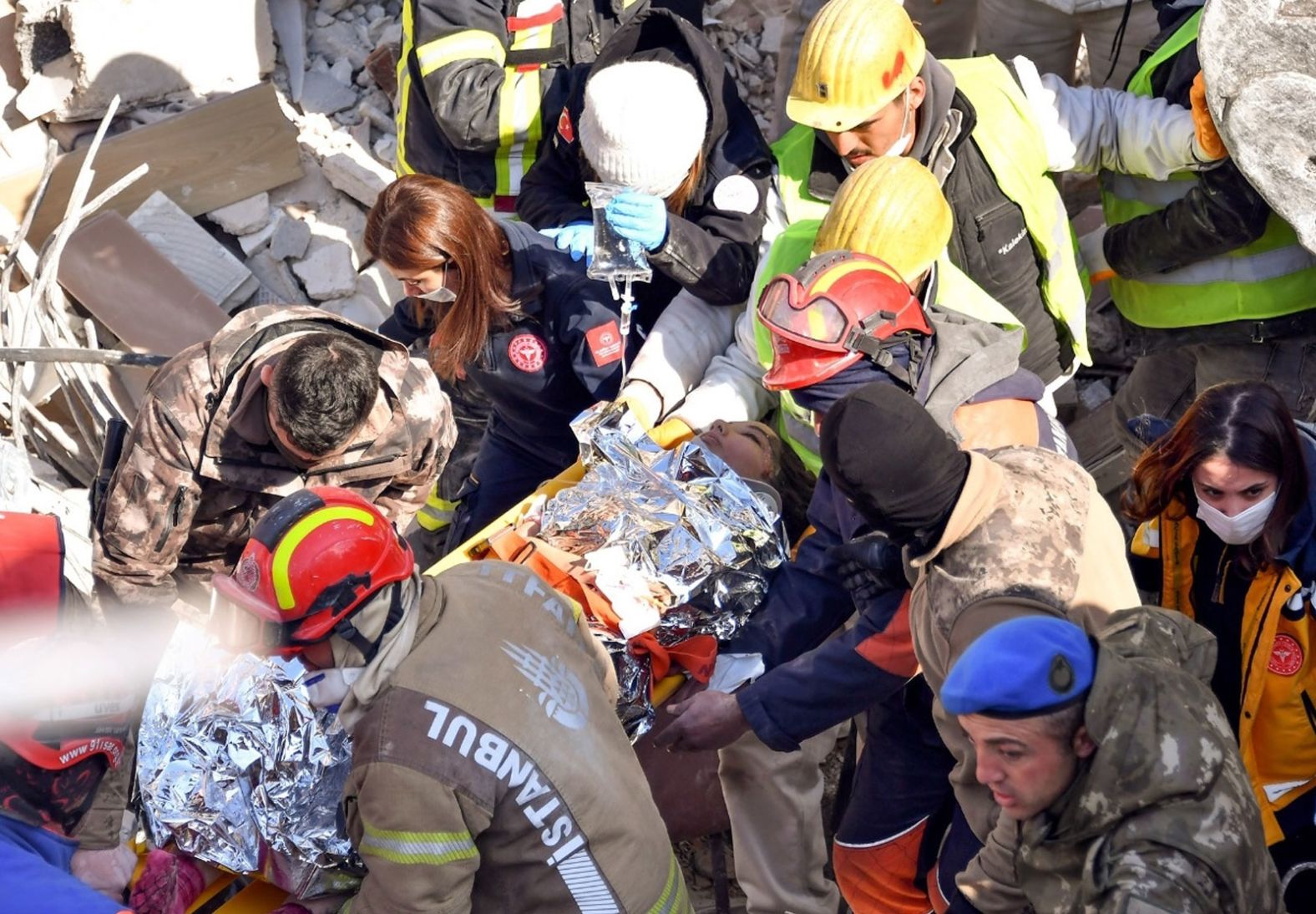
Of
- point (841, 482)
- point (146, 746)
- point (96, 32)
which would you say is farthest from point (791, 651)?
point (96, 32)

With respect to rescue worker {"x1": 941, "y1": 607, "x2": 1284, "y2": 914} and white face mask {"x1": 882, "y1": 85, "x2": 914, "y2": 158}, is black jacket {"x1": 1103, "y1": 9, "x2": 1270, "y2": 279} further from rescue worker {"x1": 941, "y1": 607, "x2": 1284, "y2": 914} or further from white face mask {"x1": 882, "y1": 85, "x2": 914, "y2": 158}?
rescue worker {"x1": 941, "y1": 607, "x2": 1284, "y2": 914}

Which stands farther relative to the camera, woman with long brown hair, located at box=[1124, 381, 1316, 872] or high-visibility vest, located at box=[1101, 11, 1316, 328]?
high-visibility vest, located at box=[1101, 11, 1316, 328]

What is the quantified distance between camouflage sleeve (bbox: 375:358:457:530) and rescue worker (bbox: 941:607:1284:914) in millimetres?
1994

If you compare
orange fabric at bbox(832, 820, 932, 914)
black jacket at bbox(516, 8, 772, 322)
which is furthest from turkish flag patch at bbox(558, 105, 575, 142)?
orange fabric at bbox(832, 820, 932, 914)

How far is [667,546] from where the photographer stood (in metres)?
3.19

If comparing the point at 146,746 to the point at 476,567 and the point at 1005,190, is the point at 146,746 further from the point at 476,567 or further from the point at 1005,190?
the point at 1005,190

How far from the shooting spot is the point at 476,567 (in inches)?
109

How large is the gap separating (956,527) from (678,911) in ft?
3.27

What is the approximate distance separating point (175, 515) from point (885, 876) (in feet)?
6.63

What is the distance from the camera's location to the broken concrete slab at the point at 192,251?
5.52m

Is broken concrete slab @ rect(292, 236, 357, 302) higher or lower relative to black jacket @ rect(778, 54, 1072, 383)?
lower

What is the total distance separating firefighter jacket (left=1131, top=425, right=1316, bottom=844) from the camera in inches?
103

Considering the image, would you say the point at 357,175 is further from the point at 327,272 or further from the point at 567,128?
the point at 567,128

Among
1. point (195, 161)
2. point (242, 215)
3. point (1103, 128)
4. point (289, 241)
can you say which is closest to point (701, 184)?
point (1103, 128)
